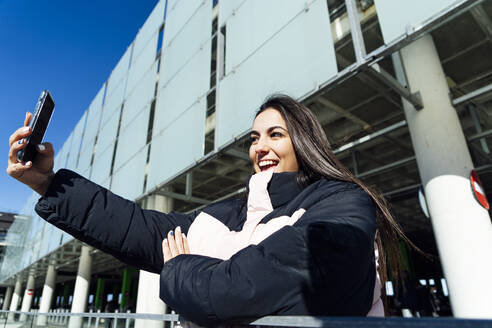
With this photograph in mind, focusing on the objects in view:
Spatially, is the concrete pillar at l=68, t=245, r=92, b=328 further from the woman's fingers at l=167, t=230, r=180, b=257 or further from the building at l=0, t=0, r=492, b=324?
the woman's fingers at l=167, t=230, r=180, b=257

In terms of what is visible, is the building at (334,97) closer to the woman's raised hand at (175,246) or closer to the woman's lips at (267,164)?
the woman's lips at (267,164)

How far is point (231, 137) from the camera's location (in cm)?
543

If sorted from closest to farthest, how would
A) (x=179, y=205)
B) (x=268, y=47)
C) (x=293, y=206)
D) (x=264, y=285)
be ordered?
1. (x=264, y=285)
2. (x=293, y=206)
3. (x=268, y=47)
4. (x=179, y=205)

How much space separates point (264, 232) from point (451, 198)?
3.53 m

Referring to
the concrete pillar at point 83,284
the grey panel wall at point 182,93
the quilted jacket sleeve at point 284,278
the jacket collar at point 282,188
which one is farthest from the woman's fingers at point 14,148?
the concrete pillar at point 83,284

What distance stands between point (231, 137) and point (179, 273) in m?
4.70

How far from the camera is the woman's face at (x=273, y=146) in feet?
4.78

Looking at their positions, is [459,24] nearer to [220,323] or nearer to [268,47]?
[268,47]

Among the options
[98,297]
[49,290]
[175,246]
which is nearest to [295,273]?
[175,246]

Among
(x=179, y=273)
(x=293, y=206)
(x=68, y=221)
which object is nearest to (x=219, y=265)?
(x=179, y=273)

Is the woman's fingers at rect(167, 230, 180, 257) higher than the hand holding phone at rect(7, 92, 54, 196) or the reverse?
the reverse

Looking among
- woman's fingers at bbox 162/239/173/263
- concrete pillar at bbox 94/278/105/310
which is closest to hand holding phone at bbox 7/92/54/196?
woman's fingers at bbox 162/239/173/263

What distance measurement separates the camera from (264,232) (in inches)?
39.2

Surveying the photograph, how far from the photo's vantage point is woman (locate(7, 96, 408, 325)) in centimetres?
71
